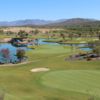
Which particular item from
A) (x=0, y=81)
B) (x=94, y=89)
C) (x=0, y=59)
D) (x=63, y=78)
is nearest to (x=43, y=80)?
(x=63, y=78)

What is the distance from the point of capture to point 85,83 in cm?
3922

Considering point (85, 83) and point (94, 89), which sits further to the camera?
point (85, 83)

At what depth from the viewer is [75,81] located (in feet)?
132

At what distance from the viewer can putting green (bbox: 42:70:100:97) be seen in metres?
36.3

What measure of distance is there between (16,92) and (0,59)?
175ft

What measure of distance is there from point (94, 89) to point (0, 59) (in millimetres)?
54682

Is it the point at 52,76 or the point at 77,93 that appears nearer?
the point at 77,93

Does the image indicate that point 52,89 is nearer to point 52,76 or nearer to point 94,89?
point 94,89

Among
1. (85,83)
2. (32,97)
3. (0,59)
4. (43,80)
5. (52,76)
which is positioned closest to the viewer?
(32,97)

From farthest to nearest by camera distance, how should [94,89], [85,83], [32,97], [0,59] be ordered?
1. [0,59]
2. [85,83]
3. [94,89]
4. [32,97]

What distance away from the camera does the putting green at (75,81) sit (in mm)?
36312

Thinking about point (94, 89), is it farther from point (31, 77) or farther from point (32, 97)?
point (31, 77)

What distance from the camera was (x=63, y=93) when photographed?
115 ft

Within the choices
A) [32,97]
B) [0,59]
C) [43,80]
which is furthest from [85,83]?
[0,59]
